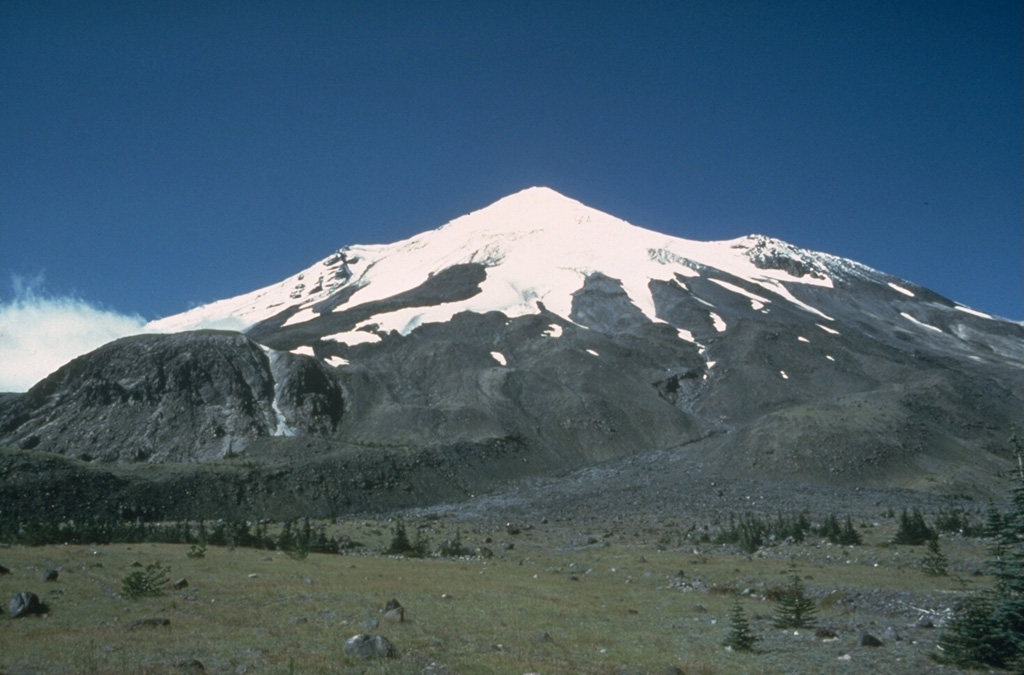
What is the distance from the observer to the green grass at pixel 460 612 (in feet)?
55.5

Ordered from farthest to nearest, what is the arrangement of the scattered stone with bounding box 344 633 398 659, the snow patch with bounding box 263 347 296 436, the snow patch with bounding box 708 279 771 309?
the snow patch with bounding box 708 279 771 309
the snow patch with bounding box 263 347 296 436
the scattered stone with bounding box 344 633 398 659

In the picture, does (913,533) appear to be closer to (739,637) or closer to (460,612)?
(739,637)

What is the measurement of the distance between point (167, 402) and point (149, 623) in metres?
85.9

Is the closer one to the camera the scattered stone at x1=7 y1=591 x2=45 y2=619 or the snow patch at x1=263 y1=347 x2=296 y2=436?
→ the scattered stone at x1=7 y1=591 x2=45 y2=619

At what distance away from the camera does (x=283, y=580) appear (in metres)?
28.8

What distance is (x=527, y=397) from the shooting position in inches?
4336

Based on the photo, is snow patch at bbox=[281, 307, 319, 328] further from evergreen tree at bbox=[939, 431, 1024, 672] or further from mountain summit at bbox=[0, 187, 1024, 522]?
evergreen tree at bbox=[939, 431, 1024, 672]

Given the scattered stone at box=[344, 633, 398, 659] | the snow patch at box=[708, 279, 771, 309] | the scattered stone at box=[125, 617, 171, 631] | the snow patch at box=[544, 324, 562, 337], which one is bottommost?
the scattered stone at box=[344, 633, 398, 659]

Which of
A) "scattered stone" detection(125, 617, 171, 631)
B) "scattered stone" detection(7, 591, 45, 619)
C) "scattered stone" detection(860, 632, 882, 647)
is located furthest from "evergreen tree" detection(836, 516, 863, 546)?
"scattered stone" detection(7, 591, 45, 619)

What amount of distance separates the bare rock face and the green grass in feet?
182

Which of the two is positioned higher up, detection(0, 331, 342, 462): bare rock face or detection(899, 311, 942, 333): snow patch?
detection(899, 311, 942, 333): snow patch

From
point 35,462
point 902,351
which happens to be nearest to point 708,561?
point 35,462

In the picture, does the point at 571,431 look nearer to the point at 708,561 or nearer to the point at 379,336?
the point at 379,336

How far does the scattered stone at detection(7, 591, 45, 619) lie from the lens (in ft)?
66.1
